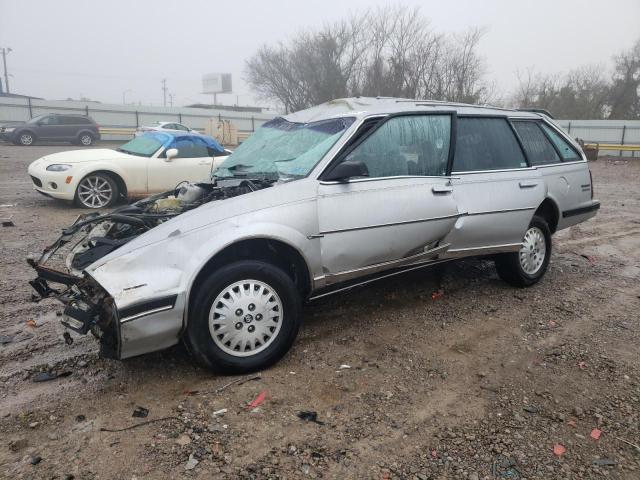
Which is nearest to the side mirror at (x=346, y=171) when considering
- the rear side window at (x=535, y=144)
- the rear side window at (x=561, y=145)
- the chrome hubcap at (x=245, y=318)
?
the chrome hubcap at (x=245, y=318)

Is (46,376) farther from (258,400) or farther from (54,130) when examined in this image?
(54,130)

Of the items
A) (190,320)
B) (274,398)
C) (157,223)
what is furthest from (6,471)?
(157,223)

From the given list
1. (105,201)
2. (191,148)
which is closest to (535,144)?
(191,148)

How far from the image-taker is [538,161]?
4.83 meters

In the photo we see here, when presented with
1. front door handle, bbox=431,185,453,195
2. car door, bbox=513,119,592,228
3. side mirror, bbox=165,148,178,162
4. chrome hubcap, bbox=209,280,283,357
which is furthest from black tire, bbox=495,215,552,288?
side mirror, bbox=165,148,178,162

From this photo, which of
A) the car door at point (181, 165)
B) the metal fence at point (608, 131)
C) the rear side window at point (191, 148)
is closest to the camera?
the car door at point (181, 165)

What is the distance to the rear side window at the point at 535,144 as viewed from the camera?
4805 mm

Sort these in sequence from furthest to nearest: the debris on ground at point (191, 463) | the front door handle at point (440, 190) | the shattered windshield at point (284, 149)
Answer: the front door handle at point (440, 190) → the shattered windshield at point (284, 149) → the debris on ground at point (191, 463)

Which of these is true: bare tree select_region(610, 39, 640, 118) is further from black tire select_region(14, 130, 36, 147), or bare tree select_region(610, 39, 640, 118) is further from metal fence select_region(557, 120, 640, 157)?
black tire select_region(14, 130, 36, 147)

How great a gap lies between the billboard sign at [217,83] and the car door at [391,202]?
278 ft

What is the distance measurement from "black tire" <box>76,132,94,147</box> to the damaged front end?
22621 mm

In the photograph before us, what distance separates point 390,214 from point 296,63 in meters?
40.6

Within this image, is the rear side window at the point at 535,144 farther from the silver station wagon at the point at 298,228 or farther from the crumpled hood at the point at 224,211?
the crumpled hood at the point at 224,211

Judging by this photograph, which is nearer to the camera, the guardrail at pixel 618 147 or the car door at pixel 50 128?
the car door at pixel 50 128
